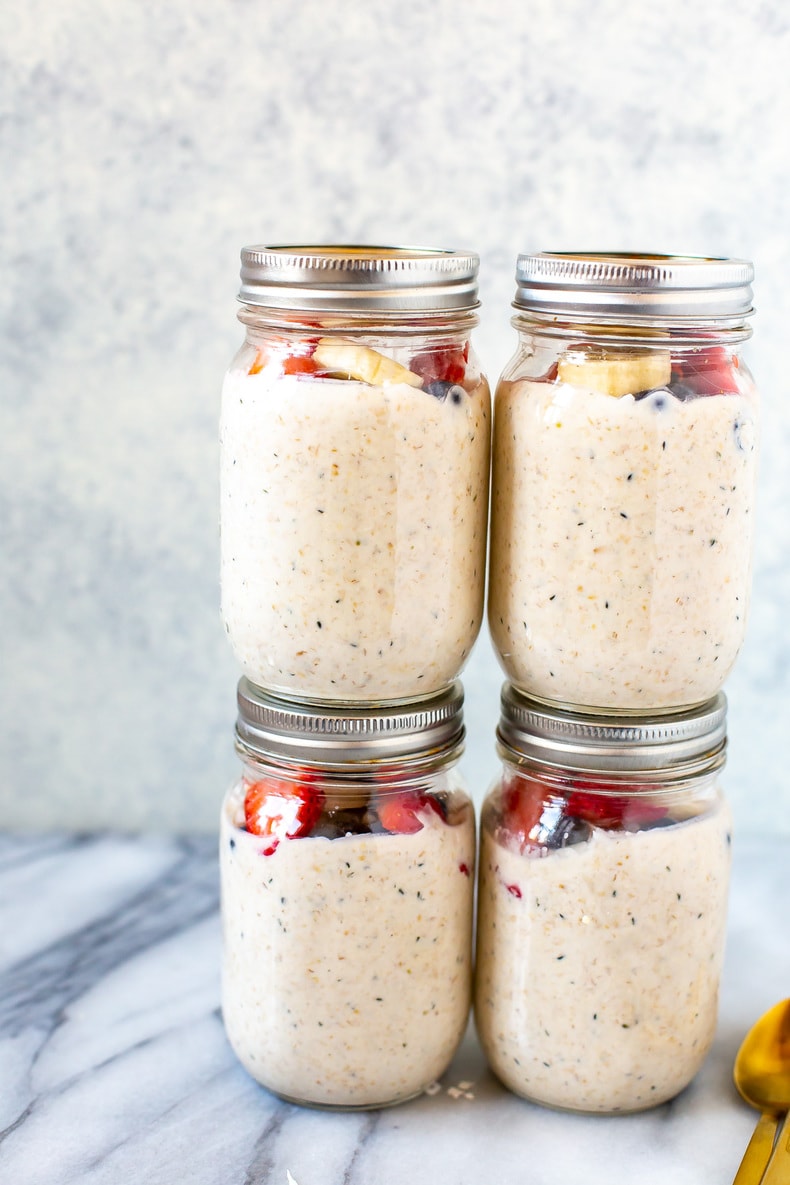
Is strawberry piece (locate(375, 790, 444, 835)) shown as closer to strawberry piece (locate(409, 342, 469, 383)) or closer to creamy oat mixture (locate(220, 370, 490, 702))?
creamy oat mixture (locate(220, 370, 490, 702))

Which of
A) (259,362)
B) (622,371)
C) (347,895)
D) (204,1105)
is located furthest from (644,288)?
(204,1105)

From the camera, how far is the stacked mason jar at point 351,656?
917mm

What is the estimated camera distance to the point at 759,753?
5.03 ft

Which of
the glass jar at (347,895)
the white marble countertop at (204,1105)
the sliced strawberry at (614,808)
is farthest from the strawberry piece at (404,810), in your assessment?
the white marble countertop at (204,1105)

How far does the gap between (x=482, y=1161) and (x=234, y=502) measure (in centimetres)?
52

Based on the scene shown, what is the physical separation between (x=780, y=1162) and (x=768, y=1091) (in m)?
0.10

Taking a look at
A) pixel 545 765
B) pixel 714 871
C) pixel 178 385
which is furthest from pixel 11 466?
pixel 714 871

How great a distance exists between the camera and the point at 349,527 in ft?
3.02

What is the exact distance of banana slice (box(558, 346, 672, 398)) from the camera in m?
0.91

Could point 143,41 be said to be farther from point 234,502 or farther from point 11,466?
point 234,502

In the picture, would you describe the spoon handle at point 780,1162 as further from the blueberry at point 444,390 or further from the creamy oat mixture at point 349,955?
the blueberry at point 444,390

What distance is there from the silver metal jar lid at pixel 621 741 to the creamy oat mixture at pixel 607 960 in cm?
5

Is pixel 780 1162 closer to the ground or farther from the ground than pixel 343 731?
closer to the ground

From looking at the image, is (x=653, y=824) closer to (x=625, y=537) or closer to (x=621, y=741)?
(x=621, y=741)
